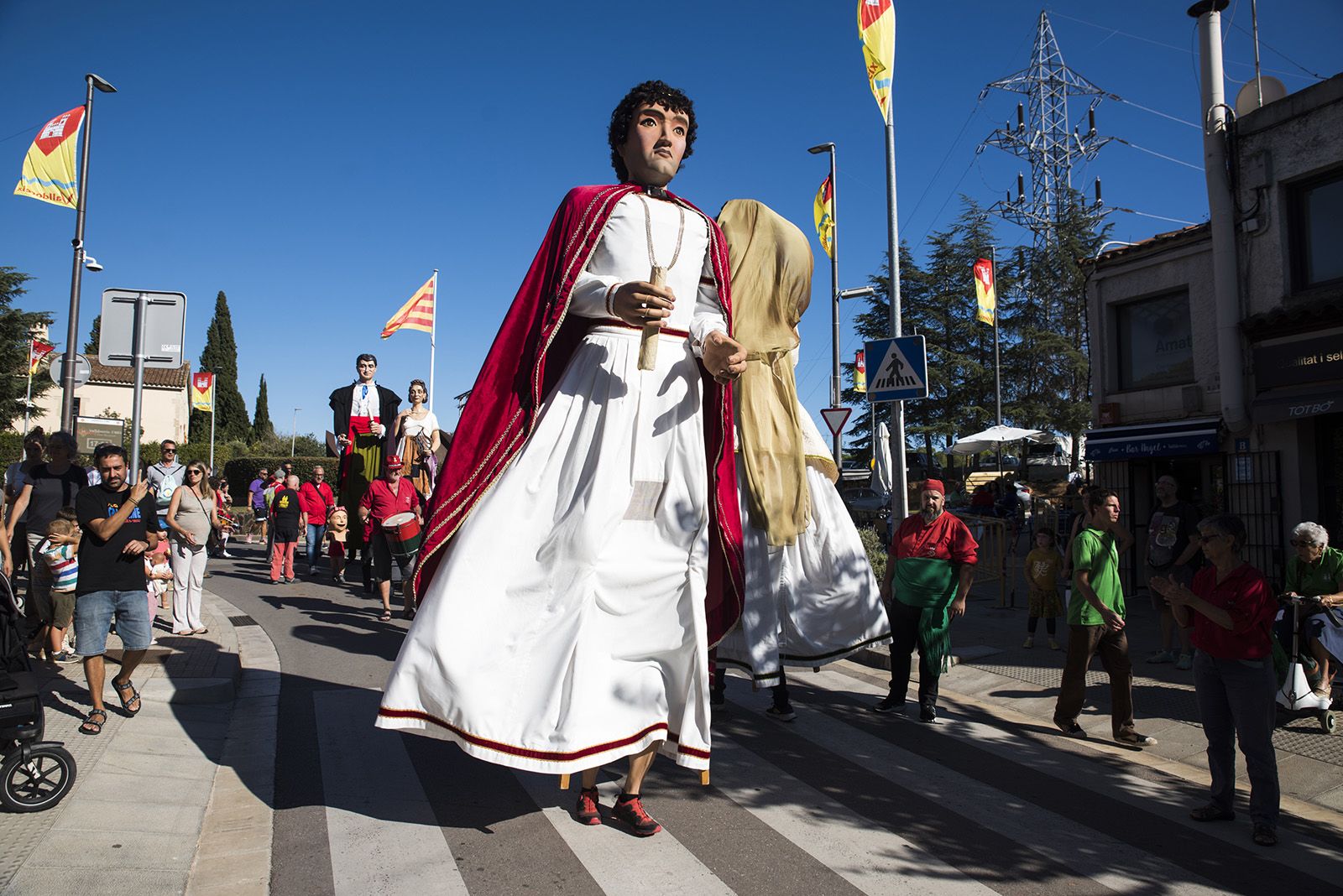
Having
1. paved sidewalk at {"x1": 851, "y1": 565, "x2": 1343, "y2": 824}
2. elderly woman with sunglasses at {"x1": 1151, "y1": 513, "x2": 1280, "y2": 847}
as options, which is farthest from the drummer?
elderly woman with sunglasses at {"x1": 1151, "y1": 513, "x2": 1280, "y2": 847}

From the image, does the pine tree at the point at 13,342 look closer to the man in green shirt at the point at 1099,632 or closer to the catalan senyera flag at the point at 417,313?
the catalan senyera flag at the point at 417,313

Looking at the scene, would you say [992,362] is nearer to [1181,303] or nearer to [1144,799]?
[1181,303]

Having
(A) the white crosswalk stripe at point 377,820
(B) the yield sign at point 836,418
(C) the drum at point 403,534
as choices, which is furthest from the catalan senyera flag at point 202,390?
(A) the white crosswalk stripe at point 377,820

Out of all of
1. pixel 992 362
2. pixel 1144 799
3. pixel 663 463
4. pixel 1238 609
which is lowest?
pixel 1144 799

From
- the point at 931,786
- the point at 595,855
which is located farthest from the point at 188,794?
the point at 931,786

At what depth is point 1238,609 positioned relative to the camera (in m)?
4.32

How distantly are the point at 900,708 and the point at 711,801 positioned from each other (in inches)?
98.0

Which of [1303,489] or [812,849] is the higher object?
[1303,489]

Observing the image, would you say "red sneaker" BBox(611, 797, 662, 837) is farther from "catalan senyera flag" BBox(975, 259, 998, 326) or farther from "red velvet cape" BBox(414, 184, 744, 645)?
"catalan senyera flag" BBox(975, 259, 998, 326)

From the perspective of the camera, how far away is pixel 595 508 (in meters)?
3.37

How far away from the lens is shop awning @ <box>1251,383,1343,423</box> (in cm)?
1001

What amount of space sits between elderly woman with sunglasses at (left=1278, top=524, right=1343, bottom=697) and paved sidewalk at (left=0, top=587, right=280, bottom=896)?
244 inches

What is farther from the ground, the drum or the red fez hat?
the red fez hat

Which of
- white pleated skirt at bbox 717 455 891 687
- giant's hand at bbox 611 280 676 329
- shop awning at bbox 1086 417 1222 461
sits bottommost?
white pleated skirt at bbox 717 455 891 687
